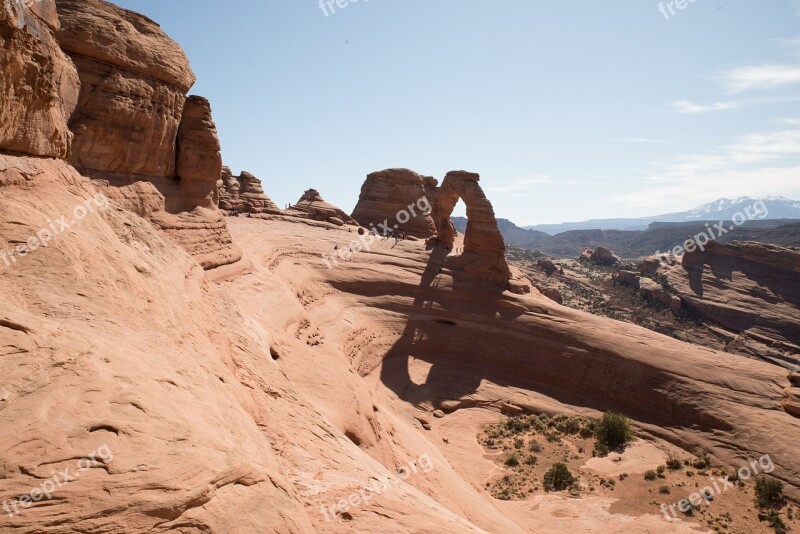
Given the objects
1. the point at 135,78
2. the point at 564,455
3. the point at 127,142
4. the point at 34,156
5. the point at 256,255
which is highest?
the point at 135,78

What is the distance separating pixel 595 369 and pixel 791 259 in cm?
3862

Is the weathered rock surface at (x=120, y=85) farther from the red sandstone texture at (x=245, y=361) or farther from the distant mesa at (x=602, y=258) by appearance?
the distant mesa at (x=602, y=258)

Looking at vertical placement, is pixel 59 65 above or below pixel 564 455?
above

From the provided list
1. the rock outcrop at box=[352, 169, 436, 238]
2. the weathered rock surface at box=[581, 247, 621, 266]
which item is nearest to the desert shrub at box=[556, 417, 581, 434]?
the rock outcrop at box=[352, 169, 436, 238]

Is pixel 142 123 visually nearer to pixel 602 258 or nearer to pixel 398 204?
pixel 398 204

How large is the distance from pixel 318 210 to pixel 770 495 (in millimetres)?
37810

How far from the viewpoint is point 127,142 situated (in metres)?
13.4

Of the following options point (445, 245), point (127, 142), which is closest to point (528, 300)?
point (445, 245)

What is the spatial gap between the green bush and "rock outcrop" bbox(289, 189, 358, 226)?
29194 mm

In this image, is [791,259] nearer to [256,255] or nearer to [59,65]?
[256,255]

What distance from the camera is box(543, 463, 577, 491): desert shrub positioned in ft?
51.9

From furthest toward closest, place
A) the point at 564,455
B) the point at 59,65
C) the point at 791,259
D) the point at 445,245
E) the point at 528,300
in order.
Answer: the point at 791,259 < the point at 445,245 < the point at 528,300 < the point at 564,455 < the point at 59,65

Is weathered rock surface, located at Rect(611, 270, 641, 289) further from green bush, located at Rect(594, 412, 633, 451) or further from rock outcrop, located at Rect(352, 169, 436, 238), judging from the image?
green bush, located at Rect(594, 412, 633, 451)

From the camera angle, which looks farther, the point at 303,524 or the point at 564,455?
the point at 564,455
